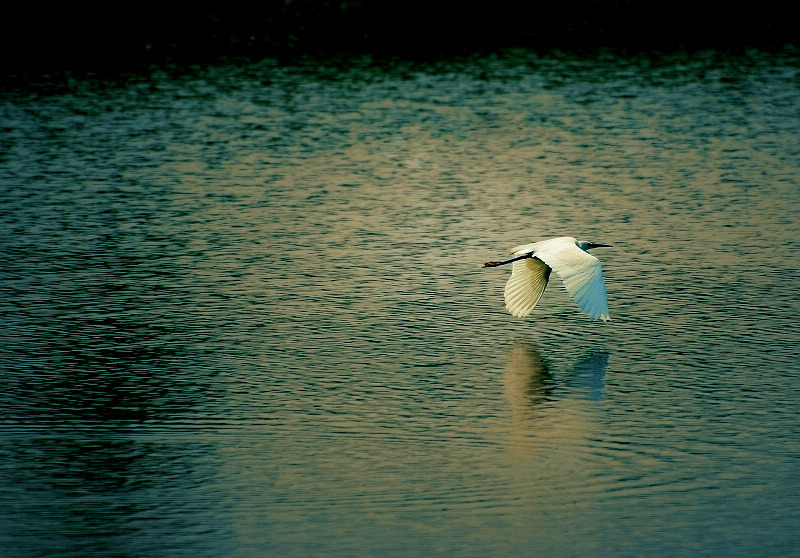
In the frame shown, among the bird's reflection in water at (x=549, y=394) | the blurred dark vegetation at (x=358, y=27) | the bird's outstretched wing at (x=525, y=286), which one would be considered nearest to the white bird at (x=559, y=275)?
the bird's outstretched wing at (x=525, y=286)

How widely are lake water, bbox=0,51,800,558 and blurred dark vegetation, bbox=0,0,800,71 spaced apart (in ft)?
11.9

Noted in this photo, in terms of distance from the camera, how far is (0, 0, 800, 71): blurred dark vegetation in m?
14.3

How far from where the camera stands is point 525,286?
587cm

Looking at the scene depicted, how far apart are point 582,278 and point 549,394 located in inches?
25.0

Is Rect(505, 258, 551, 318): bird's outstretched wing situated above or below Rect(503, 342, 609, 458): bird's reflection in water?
above

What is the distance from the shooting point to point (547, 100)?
11.1 metres

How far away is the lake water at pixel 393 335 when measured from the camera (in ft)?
13.3

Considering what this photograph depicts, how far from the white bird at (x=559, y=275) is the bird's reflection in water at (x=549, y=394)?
238 mm

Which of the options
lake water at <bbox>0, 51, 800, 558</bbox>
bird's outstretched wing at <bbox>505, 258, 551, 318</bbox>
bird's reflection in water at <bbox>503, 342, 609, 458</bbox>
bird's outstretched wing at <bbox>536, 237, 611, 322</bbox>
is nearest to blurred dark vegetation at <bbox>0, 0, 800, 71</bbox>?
lake water at <bbox>0, 51, 800, 558</bbox>

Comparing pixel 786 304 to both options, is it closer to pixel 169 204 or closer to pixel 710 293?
pixel 710 293

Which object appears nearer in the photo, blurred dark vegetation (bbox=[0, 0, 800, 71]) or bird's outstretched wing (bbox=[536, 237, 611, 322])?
bird's outstretched wing (bbox=[536, 237, 611, 322])

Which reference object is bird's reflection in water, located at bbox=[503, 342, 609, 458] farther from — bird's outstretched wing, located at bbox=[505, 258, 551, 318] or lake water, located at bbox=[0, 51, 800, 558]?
bird's outstretched wing, located at bbox=[505, 258, 551, 318]

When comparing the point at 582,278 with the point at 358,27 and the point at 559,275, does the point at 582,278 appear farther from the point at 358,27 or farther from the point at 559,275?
the point at 358,27

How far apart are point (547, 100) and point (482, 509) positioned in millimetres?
7467
